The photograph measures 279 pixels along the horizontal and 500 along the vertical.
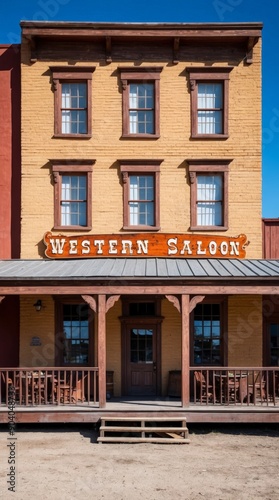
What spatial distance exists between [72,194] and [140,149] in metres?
2.71

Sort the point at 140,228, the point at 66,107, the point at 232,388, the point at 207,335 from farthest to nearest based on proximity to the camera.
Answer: the point at 66,107, the point at 140,228, the point at 207,335, the point at 232,388

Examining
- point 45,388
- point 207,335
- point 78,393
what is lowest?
point 78,393

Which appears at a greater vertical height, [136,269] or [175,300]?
[136,269]

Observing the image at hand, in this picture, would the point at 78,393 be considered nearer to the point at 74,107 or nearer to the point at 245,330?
the point at 245,330

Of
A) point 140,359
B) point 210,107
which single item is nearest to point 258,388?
point 140,359

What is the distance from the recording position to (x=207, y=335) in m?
15.5

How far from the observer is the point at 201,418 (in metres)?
12.6

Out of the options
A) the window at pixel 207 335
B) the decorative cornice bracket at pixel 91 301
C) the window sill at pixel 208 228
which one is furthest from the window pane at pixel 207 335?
the decorative cornice bracket at pixel 91 301

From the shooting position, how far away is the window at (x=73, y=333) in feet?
50.6

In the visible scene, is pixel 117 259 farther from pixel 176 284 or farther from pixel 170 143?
pixel 170 143

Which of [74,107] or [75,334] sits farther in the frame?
[74,107]

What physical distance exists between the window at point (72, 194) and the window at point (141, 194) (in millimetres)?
1186

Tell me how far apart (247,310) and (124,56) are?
9314 mm

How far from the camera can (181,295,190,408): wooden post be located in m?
12.9
